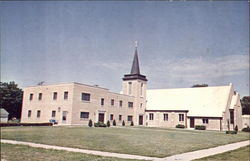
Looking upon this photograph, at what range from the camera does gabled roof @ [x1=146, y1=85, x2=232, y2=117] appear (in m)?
45.0

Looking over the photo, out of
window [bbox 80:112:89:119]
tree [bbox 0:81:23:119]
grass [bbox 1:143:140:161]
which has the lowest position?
grass [bbox 1:143:140:161]

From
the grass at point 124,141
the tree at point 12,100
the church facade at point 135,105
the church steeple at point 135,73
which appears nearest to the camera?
the grass at point 124,141

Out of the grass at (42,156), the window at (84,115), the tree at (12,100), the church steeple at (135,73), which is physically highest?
the church steeple at (135,73)

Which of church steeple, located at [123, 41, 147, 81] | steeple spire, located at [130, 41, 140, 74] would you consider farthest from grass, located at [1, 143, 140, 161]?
steeple spire, located at [130, 41, 140, 74]

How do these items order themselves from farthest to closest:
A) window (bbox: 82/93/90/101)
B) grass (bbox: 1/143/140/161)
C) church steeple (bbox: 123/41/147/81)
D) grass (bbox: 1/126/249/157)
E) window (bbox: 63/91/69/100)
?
church steeple (bbox: 123/41/147/81) < window (bbox: 82/93/90/101) < window (bbox: 63/91/69/100) < grass (bbox: 1/126/249/157) < grass (bbox: 1/143/140/161)

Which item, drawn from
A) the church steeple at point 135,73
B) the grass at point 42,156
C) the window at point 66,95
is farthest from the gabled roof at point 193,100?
the grass at point 42,156

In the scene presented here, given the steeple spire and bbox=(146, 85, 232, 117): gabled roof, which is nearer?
bbox=(146, 85, 232, 117): gabled roof

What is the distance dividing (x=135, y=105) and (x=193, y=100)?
36.3ft

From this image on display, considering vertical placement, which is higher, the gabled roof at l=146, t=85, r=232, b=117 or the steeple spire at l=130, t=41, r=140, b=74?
the steeple spire at l=130, t=41, r=140, b=74

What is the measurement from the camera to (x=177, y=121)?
157ft

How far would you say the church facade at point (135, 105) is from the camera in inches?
1561

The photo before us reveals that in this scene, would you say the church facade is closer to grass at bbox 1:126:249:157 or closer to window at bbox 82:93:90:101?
window at bbox 82:93:90:101

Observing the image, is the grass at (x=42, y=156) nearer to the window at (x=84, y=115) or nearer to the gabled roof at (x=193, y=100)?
the window at (x=84, y=115)

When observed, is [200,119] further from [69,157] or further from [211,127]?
[69,157]
